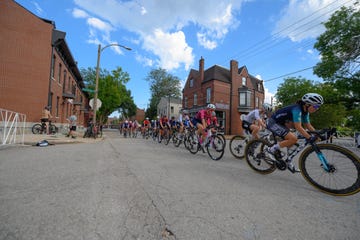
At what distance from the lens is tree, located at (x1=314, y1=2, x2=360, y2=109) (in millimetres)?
16688

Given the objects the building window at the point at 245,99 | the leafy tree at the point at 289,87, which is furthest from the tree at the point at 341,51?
the leafy tree at the point at 289,87

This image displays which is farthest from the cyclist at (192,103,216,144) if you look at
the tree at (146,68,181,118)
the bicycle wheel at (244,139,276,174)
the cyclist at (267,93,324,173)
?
the tree at (146,68,181,118)

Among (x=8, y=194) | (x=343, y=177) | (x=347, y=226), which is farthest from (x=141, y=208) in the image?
(x=343, y=177)

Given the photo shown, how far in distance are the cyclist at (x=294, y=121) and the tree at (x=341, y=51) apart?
1914 centimetres

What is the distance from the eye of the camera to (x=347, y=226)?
6.48 feet

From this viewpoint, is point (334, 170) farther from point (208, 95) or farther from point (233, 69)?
point (233, 69)

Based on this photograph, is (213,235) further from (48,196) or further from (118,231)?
(48,196)

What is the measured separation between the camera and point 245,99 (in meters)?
30.5

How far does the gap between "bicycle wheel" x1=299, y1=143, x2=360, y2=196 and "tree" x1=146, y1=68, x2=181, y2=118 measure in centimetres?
5354

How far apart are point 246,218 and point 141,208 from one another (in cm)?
122

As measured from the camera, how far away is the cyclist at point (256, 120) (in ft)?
18.5

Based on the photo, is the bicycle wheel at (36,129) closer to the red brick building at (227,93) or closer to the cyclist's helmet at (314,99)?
the cyclist's helmet at (314,99)

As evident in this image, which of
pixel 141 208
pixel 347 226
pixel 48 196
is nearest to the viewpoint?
pixel 347 226

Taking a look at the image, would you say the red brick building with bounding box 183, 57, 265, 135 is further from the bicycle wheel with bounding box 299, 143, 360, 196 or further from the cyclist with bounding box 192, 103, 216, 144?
the bicycle wheel with bounding box 299, 143, 360, 196
